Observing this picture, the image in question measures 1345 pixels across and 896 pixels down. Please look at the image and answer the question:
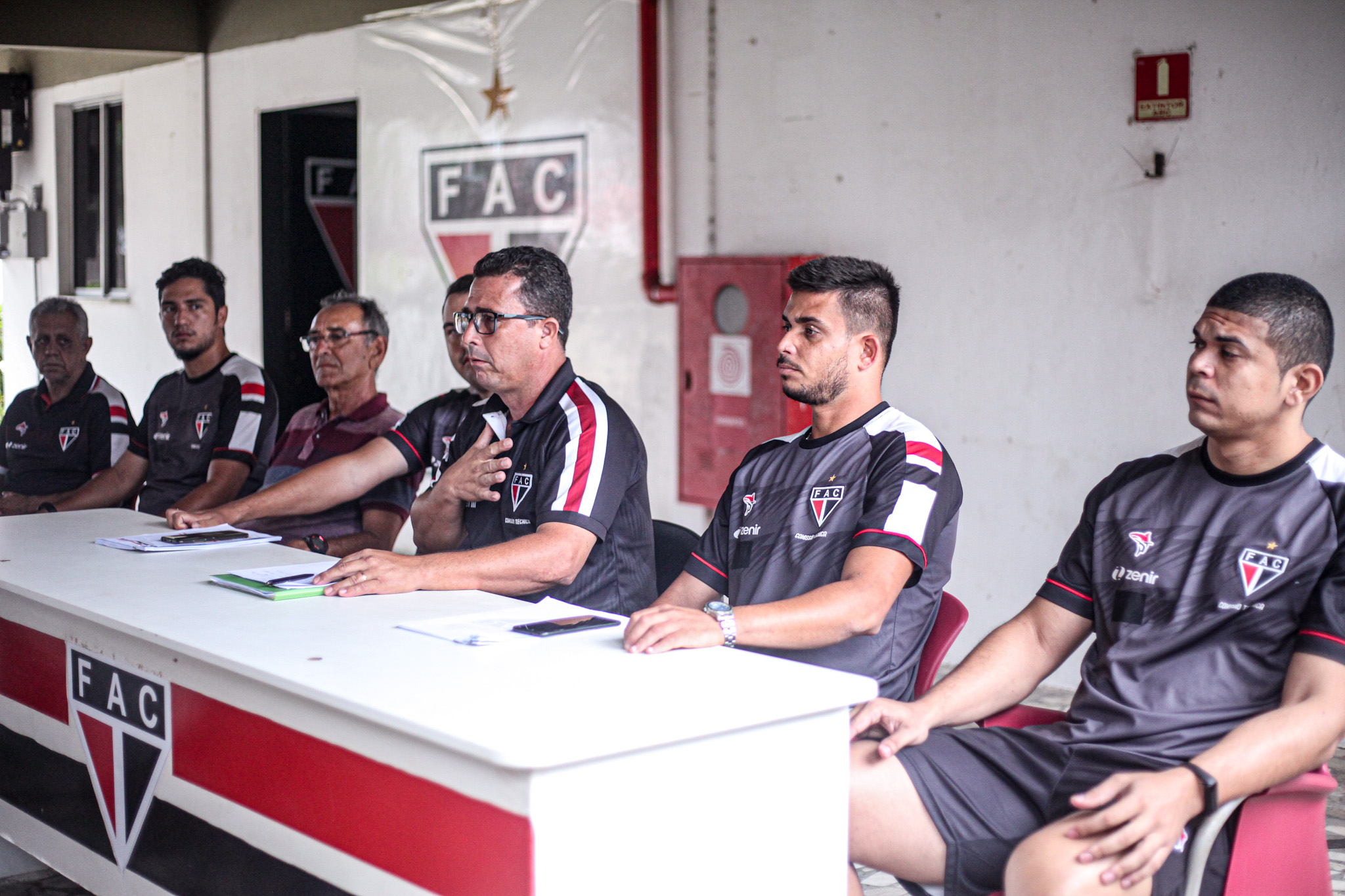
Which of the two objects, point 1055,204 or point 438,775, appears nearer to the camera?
point 438,775

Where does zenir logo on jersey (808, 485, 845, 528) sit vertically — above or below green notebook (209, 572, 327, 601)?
above

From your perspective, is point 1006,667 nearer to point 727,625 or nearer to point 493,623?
point 727,625

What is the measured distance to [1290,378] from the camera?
1.97 m

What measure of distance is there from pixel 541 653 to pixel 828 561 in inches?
24.5

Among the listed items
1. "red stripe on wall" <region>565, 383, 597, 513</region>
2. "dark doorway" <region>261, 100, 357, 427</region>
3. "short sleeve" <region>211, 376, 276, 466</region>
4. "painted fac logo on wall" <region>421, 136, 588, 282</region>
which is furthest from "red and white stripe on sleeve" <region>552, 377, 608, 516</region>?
"dark doorway" <region>261, 100, 357, 427</region>

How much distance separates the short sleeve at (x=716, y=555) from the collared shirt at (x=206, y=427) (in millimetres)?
1983

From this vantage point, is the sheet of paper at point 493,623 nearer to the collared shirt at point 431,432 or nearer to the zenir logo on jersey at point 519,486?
the zenir logo on jersey at point 519,486

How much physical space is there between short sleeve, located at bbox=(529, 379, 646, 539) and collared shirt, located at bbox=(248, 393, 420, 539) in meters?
0.97

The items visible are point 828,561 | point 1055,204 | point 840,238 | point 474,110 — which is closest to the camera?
point 828,561

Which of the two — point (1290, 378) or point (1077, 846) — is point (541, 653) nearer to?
point (1077, 846)

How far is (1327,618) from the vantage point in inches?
72.7

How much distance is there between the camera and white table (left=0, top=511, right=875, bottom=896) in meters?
1.61

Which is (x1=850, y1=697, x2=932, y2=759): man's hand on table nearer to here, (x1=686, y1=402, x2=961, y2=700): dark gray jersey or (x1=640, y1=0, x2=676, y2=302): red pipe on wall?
(x1=686, y1=402, x2=961, y2=700): dark gray jersey

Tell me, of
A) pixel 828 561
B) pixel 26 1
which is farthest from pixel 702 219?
pixel 26 1
